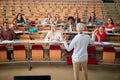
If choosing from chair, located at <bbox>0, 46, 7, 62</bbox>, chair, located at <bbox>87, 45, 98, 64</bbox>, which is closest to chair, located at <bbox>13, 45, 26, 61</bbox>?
chair, located at <bbox>0, 46, 7, 62</bbox>

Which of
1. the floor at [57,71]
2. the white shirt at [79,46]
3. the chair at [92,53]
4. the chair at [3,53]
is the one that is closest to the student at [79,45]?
the white shirt at [79,46]

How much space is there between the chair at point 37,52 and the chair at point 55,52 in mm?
238

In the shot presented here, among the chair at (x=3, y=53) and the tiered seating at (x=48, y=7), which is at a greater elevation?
the tiered seating at (x=48, y=7)

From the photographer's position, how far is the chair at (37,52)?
18.1 ft

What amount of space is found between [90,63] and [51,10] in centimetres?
610

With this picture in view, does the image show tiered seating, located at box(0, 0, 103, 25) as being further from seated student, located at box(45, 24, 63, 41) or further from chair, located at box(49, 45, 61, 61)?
chair, located at box(49, 45, 61, 61)

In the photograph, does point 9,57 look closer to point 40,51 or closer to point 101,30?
point 40,51

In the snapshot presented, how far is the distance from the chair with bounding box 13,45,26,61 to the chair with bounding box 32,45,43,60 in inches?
9.4

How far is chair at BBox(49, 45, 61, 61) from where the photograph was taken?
552cm

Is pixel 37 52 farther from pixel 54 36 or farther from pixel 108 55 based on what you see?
pixel 108 55

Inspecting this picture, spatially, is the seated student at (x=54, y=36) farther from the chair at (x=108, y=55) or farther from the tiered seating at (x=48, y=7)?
the tiered seating at (x=48, y=7)

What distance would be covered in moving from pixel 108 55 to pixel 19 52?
87.3 inches

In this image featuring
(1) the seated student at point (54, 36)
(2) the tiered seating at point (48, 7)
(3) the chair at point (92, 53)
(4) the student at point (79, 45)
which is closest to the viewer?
(4) the student at point (79, 45)

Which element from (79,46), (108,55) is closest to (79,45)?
(79,46)
